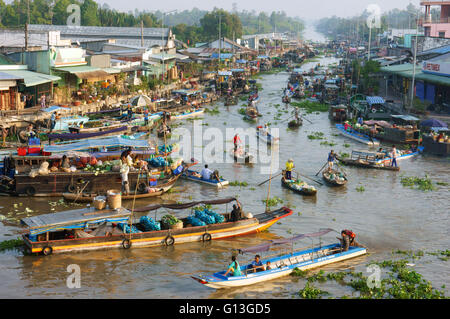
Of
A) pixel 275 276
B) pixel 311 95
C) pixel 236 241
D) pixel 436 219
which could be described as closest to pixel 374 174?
pixel 436 219

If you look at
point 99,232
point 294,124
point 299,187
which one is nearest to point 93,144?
point 99,232

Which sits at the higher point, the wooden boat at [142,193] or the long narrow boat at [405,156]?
the long narrow boat at [405,156]

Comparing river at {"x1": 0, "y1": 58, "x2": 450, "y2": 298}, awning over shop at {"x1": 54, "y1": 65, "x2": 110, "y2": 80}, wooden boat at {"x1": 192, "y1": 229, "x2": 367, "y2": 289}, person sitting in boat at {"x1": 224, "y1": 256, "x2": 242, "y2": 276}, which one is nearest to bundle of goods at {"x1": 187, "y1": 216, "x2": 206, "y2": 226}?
river at {"x1": 0, "y1": 58, "x2": 450, "y2": 298}

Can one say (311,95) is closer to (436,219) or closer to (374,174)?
(374,174)

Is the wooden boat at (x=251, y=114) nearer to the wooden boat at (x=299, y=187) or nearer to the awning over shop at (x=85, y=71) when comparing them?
the awning over shop at (x=85, y=71)

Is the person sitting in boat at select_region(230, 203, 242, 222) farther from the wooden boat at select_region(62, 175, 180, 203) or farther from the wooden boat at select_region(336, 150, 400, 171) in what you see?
the wooden boat at select_region(336, 150, 400, 171)

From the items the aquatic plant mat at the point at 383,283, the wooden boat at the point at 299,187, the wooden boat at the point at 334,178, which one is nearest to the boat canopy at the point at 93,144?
the wooden boat at the point at 299,187

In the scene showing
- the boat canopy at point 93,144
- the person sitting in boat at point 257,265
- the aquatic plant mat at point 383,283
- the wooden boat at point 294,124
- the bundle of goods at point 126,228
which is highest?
the boat canopy at point 93,144

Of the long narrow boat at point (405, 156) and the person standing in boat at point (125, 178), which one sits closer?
the person standing in boat at point (125, 178)
